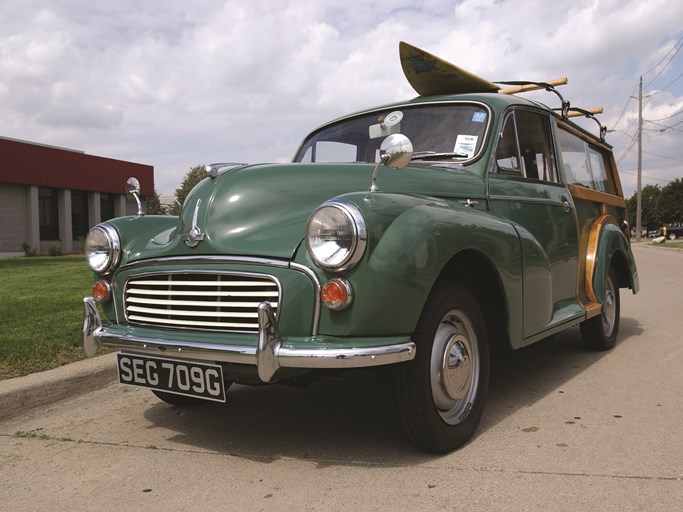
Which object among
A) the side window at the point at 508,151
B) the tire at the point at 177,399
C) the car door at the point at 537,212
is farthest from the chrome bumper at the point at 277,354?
the side window at the point at 508,151

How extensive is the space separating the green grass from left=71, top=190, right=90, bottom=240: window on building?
869 inches

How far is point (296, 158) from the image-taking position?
488cm

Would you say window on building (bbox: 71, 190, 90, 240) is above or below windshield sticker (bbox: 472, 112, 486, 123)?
above

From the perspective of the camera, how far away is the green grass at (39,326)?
4336 millimetres

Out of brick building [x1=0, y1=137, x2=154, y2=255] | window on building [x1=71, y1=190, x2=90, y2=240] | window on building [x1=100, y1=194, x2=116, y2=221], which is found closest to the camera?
brick building [x1=0, y1=137, x2=154, y2=255]

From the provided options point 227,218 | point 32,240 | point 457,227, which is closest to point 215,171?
point 227,218

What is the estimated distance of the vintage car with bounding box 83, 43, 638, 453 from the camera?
2.50 meters

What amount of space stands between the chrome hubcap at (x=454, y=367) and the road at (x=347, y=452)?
8.2 inches

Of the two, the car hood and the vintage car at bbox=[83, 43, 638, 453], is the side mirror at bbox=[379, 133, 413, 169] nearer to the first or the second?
the vintage car at bbox=[83, 43, 638, 453]

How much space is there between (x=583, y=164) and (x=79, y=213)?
28.6 m

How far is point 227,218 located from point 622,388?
8.84 ft

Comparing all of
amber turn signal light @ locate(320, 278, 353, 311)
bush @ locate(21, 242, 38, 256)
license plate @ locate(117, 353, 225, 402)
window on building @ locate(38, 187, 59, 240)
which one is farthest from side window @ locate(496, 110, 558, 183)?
window on building @ locate(38, 187, 59, 240)

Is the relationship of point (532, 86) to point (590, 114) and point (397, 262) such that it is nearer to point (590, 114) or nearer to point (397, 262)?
point (590, 114)

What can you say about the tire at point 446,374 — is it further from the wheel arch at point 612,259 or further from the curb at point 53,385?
the curb at point 53,385
